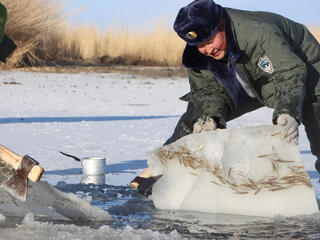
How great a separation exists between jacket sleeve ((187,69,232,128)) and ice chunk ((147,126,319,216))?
36 centimetres

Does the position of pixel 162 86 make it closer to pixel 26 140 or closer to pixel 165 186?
pixel 26 140

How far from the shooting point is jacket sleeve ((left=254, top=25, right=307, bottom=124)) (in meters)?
3.63

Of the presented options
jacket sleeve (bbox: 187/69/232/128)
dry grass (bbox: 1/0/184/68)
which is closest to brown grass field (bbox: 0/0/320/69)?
dry grass (bbox: 1/0/184/68)

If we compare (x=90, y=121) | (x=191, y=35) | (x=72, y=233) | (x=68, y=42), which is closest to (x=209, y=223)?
(x=72, y=233)

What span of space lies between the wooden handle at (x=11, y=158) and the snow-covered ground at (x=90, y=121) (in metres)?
0.32

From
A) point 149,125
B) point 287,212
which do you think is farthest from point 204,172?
point 149,125

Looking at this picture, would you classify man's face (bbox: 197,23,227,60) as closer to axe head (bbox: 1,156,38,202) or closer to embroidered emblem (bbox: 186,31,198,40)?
embroidered emblem (bbox: 186,31,198,40)

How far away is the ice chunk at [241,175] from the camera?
3641mm

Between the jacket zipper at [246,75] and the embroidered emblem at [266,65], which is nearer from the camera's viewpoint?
the embroidered emblem at [266,65]

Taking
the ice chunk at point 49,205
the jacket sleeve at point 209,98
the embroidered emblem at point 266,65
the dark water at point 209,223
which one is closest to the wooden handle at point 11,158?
the ice chunk at point 49,205

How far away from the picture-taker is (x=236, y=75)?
13.3 ft

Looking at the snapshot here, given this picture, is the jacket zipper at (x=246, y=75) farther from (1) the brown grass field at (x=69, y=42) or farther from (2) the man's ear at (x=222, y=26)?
(1) the brown grass field at (x=69, y=42)

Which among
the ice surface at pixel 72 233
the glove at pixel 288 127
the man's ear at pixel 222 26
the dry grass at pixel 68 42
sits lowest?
the dry grass at pixel 68 42

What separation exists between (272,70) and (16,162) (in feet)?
5.07
